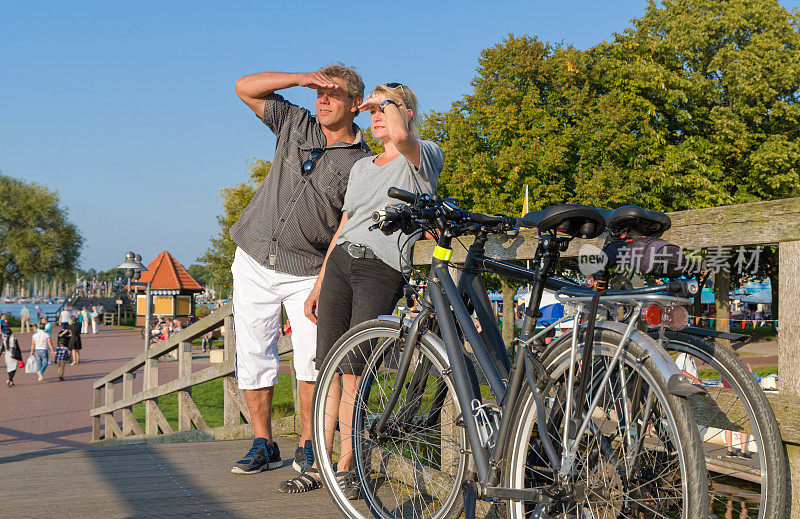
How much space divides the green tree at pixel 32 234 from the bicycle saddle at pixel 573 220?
65997mm

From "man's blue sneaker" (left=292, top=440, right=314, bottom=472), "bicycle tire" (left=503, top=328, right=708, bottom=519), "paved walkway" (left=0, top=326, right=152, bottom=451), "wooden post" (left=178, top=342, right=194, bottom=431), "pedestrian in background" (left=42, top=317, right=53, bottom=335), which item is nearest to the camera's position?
"bicycle tire" (left=503, top=328, right=708, bottom=519)

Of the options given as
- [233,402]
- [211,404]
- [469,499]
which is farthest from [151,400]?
[211,404]

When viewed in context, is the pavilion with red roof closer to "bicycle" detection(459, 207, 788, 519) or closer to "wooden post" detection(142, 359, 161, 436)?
"wooden post" detection(142, 359, 161, 436)

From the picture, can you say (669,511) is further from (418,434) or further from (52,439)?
(52,439)

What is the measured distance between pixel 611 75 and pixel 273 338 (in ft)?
80.6

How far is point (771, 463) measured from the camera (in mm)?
1845

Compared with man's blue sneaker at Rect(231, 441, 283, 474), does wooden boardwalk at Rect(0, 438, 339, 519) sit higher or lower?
lower

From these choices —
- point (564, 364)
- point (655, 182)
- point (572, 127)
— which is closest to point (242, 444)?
point (564, 364)

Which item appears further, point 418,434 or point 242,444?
point 242,444

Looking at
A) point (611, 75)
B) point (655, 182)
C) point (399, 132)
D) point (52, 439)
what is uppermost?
point (611, 75)

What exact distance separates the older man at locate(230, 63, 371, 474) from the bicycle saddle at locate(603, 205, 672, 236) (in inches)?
75.9

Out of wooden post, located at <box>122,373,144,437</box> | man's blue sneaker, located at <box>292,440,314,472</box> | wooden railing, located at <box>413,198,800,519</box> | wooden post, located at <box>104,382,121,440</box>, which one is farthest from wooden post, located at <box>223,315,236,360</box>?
wooden post, located at <box>104,382,121,440</box>

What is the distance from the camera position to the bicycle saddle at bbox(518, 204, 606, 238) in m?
2.09

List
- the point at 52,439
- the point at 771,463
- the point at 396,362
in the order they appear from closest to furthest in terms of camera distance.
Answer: the point at 771,463
the point at 396,362
the point at 52,439
